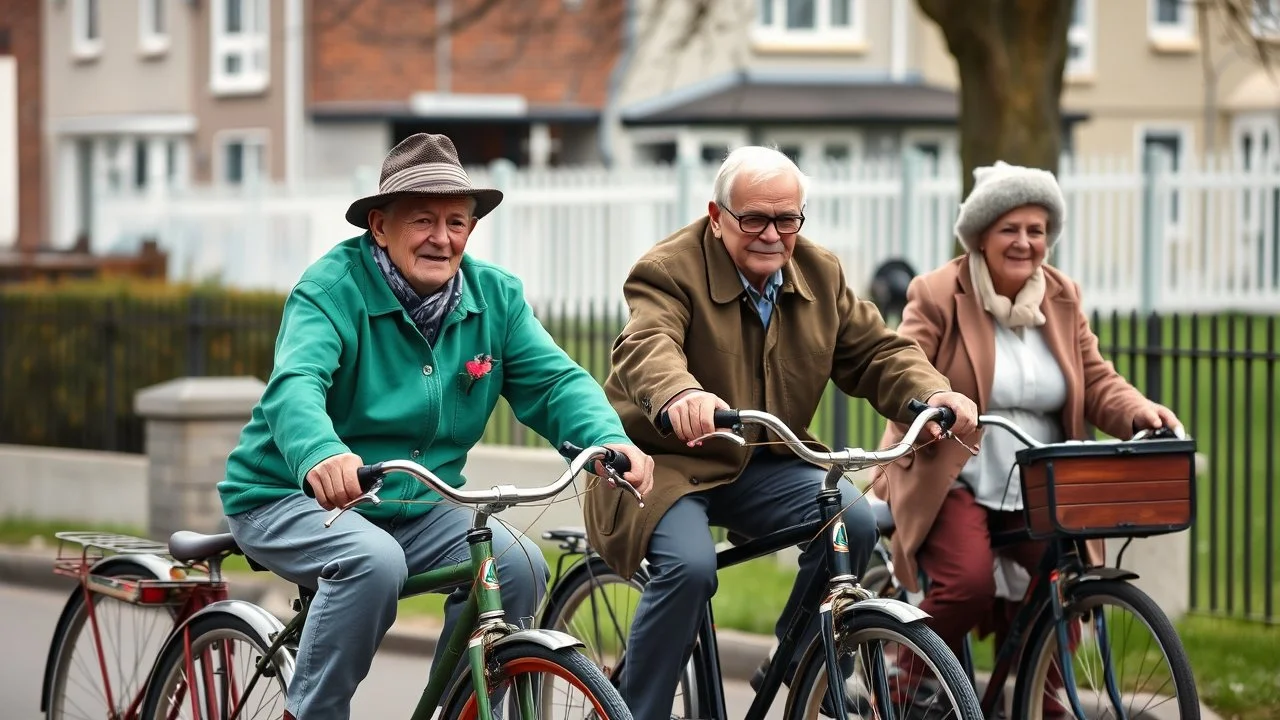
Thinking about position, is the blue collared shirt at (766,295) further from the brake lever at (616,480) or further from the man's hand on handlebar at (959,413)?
the brake lever at (616,480)

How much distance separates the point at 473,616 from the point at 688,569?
712 mm

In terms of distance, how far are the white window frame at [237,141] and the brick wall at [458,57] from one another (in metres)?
1.37

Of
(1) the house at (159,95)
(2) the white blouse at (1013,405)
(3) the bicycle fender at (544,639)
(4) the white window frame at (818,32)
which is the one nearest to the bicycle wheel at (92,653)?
(3) the bicycle fender at (544,639)

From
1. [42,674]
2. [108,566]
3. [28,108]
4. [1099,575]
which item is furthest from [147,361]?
[28,108]

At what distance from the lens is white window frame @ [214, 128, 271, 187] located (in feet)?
106

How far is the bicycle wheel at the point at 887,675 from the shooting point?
4211 mm

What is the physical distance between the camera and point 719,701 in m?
5.11

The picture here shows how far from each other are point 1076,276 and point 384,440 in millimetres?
15643

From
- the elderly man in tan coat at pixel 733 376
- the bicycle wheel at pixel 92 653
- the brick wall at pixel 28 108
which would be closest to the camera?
the elderly man in tan coat at pixel 733 376

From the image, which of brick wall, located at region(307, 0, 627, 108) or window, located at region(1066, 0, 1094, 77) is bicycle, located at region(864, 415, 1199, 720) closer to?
brick wall, located at region(307, 0, 627, 108)

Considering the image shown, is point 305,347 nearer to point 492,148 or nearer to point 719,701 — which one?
point 719,701

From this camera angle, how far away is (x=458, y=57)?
32.0 m

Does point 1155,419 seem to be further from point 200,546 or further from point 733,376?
point 200,546

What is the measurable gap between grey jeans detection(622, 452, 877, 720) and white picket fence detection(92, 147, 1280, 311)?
1143 cm
